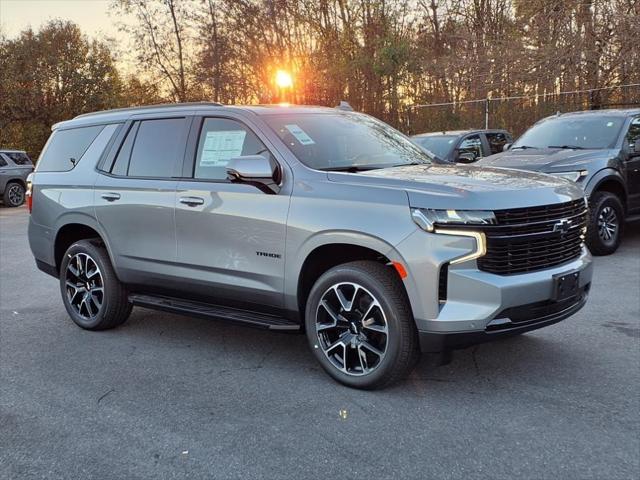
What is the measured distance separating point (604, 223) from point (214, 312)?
224 inches

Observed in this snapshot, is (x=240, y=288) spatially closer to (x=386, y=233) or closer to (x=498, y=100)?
(x=386, y=233)

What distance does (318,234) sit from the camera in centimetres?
388

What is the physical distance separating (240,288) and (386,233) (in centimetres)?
124

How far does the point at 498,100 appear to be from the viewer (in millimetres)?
18078

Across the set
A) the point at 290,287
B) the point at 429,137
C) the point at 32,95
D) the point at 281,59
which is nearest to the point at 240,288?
the point at 290,287

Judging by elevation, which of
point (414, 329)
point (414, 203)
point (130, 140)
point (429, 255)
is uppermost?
point (130, 140)

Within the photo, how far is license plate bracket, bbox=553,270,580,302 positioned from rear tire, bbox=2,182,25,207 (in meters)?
18.4

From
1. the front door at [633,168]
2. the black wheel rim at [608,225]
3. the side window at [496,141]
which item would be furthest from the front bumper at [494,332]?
the side window at [496,141]

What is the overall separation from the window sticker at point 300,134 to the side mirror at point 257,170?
339 millimetres

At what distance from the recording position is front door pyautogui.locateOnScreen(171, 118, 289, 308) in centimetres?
415

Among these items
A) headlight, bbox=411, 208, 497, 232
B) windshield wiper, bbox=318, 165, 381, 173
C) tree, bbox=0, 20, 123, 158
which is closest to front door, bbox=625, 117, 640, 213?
windshield wiper, bbox=318, 165, 381, 173

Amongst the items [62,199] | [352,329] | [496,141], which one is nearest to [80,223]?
[62,199]

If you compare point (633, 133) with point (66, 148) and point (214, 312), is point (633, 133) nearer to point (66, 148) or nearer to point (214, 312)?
point (214, 312)

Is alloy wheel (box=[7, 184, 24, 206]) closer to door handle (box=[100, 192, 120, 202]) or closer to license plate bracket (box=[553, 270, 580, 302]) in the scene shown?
door handle (box=[100, 192, 120, 202])
